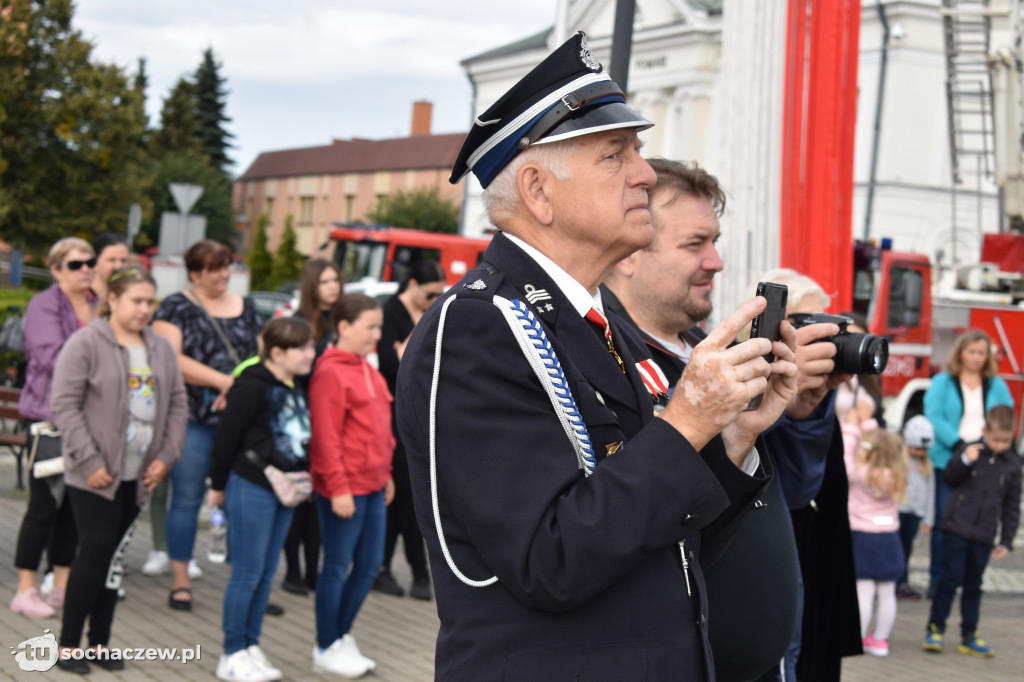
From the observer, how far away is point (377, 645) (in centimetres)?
625

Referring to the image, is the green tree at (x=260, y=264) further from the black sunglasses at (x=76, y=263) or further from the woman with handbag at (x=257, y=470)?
the woman with handbag at (x=257, y=470)

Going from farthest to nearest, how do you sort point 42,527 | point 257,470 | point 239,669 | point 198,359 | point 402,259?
point 402,259 → point 198,359 → point 42,527 → point 257,470 → point 239,669

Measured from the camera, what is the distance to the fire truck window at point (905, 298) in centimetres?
1436

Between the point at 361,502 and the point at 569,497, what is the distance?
13.3ft

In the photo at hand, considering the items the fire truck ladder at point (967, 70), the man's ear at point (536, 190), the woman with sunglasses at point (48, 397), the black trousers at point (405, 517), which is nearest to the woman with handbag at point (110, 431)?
the woman with sunglasses at point (48, 397)

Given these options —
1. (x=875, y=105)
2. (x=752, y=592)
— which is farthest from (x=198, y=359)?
(x=875, y=105)

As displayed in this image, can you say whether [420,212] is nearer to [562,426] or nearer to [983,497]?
[983,497]

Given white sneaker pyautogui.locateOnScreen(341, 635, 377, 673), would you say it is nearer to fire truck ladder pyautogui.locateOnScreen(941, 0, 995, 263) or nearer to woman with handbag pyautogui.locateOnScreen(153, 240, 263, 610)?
woman with handbag pyautogui.locateOnScreen(153, 240, 263, 610)

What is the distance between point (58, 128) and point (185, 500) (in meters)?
31.9

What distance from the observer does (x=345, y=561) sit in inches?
219

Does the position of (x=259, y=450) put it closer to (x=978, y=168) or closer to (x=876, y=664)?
(x=876, y=664)

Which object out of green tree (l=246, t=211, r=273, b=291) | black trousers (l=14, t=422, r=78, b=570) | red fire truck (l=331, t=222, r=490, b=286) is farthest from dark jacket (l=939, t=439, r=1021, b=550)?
green tree (l=246, t=211, r=273, b=291)

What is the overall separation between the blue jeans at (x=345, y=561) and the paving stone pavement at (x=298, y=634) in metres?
0.29

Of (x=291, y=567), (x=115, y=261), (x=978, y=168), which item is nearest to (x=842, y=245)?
(x=291, y=567)
